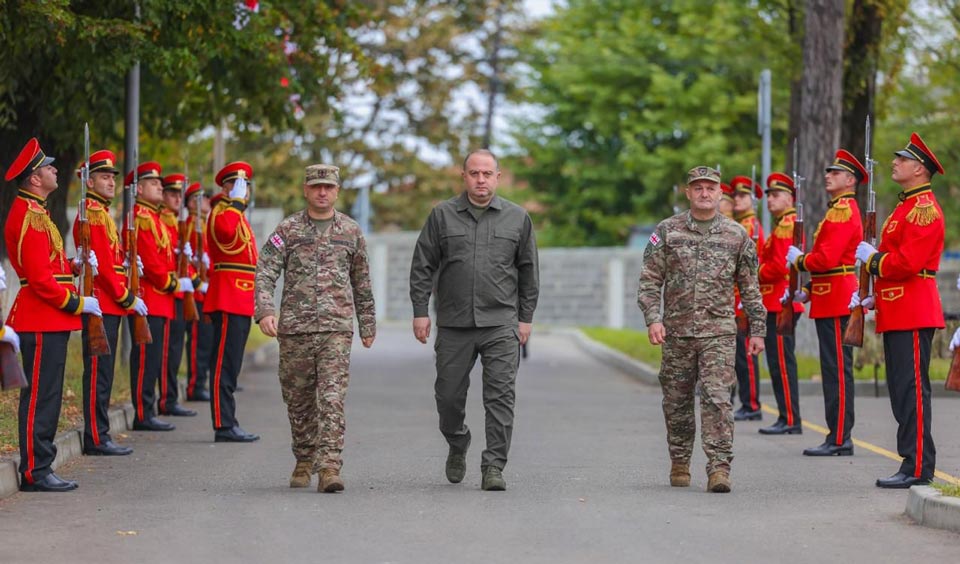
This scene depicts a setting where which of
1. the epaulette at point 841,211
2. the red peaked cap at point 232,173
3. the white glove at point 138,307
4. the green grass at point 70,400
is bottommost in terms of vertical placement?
the green grass at point 70,400

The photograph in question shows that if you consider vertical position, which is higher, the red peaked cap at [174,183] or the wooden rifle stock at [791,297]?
the red peaked cap at [174,183]

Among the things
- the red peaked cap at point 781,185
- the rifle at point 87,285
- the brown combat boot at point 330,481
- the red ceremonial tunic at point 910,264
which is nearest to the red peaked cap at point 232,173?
the rifle at point 87,285

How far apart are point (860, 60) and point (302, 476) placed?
15.5 m

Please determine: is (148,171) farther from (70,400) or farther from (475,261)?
(475,261)

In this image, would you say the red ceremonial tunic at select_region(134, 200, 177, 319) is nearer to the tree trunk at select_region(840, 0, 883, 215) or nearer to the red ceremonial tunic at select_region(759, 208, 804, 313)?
the red ceremonial tunic at select_region(759, 208, 804, 313)

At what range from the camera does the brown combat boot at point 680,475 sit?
34.8 feet

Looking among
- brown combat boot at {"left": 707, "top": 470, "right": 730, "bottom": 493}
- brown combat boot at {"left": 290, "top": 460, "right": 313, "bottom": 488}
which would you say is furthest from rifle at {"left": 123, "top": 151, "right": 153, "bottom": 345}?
brown combat boot at {"left": 707, "top": 470, "right": 730, "bottom": 493}

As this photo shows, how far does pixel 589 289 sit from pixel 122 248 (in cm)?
3176

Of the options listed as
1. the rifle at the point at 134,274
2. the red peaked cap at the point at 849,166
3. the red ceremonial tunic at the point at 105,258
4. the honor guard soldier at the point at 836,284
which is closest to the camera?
the red ceremonial tunic at the point at 105,258

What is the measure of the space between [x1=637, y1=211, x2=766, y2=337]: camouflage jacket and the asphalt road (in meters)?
1.01

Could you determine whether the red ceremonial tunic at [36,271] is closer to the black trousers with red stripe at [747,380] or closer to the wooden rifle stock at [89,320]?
the wooden rifle stock at [89,320]

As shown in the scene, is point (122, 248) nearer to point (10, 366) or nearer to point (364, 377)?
point (10, 366)

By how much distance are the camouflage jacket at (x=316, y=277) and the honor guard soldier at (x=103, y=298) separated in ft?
6.60

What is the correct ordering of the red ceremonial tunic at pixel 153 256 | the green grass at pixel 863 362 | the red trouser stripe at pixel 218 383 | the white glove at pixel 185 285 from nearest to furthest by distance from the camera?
the red trouser stripe at pixel 218 383 < the red ceremonial tunic at pixel 153 256 < the white glove at pixel 185 285 < the green grass at pixel 863 362
